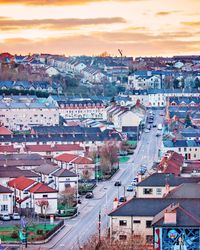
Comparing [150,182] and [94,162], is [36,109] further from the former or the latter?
[150,182]

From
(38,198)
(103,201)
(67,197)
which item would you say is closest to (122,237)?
(38,198)

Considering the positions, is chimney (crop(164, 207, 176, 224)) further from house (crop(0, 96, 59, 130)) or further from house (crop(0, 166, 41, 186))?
house (crop(0, 96, 59, 130))

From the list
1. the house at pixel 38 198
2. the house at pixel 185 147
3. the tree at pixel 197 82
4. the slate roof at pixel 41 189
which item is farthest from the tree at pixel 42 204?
the tree at pixel 197 82

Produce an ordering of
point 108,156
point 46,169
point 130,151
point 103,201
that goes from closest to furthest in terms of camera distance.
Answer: point 103,201
point 46,169
point 108,156
point 130,151

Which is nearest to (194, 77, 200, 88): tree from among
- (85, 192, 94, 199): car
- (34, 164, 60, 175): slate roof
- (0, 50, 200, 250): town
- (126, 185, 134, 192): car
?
(0, 50, 200, 250): town

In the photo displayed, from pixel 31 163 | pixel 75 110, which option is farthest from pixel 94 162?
pixel 75 110

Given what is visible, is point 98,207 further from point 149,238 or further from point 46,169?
point 149,238
